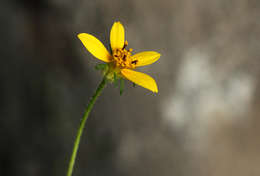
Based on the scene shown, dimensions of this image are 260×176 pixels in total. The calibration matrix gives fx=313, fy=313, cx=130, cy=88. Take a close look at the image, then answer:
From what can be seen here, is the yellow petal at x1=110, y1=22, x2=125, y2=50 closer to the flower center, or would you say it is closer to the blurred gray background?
the flower center

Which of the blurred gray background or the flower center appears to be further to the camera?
the blurred gray background

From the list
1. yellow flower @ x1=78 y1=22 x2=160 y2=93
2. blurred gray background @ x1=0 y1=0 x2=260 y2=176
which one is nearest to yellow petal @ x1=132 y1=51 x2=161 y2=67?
yellow flower @ x1=78 y1=22 x2=160 y2=93

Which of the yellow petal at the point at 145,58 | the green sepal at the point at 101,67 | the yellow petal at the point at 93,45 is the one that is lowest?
the green sepal at the point at 101,67

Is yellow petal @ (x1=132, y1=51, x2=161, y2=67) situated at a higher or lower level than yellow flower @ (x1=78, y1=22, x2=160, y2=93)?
higher

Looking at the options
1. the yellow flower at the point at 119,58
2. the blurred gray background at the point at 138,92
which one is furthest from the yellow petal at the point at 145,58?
the blurred gray background at the point at 138,92

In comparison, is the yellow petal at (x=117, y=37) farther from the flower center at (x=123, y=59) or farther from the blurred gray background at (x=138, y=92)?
the blurred gray background at (x=138, y=92)

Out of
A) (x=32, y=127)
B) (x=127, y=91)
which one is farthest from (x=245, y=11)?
(x=32, y=127)

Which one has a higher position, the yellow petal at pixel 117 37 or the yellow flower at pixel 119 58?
the yellow petal at pixel 117 37
